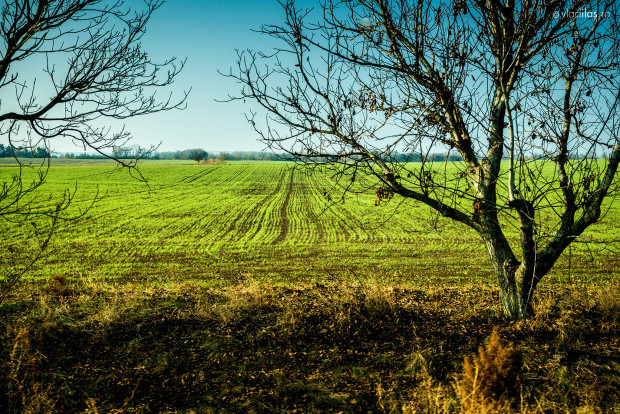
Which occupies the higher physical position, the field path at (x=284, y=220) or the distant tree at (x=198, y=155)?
the distant tree at (x=198, y=155)

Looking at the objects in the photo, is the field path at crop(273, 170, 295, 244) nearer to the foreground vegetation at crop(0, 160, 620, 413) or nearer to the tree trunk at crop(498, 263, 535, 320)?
the foreground vegetation at crop(0, 160, 620, 413)

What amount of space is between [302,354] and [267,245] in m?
16.1

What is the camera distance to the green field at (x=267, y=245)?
14.5 m

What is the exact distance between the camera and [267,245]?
20594mm

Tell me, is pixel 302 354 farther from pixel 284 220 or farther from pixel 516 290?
pixel 284 220

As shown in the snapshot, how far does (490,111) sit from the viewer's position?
4.64 m

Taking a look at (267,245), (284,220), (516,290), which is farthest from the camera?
(284,220)

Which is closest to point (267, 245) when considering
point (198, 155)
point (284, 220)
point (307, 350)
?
point (284, 220)

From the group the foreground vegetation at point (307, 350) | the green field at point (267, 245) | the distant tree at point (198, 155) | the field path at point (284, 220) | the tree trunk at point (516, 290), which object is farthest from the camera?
the distant tree at point (198, 155)

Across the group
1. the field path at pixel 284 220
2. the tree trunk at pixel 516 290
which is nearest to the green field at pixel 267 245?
the field path at pixel 284 220

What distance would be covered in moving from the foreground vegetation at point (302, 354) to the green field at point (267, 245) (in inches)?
56.1

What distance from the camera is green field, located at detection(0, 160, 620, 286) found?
14469 millimetres

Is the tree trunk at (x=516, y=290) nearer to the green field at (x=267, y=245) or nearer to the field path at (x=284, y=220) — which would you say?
the green field at (x=267, y=245)

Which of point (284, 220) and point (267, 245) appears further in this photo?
point (284, 220)
